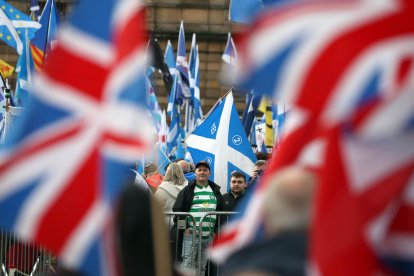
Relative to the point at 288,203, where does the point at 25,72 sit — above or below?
above

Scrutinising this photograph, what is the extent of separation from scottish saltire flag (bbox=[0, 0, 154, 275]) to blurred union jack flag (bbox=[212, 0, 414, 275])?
0.56 meters

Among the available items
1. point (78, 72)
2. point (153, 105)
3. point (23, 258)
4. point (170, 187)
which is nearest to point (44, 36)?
point (170, 187)

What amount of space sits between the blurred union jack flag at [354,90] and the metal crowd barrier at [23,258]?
6.59m

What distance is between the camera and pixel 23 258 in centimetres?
1135

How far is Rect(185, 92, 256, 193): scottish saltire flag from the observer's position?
47.5 ft

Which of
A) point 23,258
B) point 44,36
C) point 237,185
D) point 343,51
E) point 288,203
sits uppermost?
point 44,36

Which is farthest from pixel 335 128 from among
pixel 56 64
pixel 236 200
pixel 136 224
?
pixel 236 200

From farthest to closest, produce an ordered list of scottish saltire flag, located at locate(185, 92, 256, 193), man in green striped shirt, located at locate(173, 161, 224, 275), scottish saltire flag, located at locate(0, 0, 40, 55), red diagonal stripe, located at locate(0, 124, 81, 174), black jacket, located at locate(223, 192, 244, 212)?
scottish saltire flag, located at locate(0, 0, 40, 55) → scottish saltire flag, located at locate(185, 92, 256, 193) → black jacket, located at locate(223, 192, 244, 212) → man in green striped shirt, located at locate(173, 161, 224, 275) → red diagonal stripe, located at locate(0, 124, 81, 174)

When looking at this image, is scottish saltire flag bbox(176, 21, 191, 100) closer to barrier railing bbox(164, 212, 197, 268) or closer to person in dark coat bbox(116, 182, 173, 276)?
barrier railing bbox(164, 212, 197, 268)

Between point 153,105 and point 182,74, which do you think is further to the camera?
point 153,105

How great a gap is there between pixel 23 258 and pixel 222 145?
393 centimetres

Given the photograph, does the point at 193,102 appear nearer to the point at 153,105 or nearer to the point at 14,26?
the point at 153,105

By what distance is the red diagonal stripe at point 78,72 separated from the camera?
17.3 feet

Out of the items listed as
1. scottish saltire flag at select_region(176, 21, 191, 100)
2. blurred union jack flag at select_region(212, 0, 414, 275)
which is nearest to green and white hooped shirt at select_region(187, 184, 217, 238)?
blurred union jack flag at select_region(212, 0, 414, 275)
